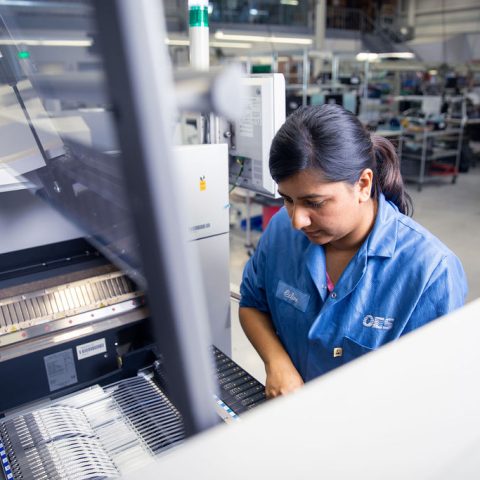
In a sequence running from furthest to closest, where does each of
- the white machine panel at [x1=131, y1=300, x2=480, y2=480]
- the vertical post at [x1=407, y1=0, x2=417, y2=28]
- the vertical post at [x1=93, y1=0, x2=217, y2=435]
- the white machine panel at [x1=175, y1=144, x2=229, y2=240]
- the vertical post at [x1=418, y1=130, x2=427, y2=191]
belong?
the vertical post at [x1=407, y1=0, x2=417, y2=28]
the vertical post at [x1=418, y1=130, x2=427, y2=191]
the white machine panel at [x1=175, y1=144, x2=229, y2=240]
the white machine panel at [x1=131, y1=300, x2=480, y2=480]
the vertical post at [x1=93, y1=0, x2=217, y2=435]

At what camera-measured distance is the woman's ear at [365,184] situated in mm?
1061

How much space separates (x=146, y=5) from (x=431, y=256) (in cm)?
92

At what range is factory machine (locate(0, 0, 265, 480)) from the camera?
0.28 meters

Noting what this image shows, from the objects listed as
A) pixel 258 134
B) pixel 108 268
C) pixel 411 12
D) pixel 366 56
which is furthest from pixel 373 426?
pixel 411 12

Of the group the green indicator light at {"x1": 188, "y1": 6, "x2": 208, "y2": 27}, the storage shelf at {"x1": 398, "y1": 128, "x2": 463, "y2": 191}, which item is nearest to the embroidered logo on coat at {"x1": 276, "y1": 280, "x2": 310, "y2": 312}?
the green indicator light at {"x1": 188, "y1": 6, "x2": 208, "y2": 27}

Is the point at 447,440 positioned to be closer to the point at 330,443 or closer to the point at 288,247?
the point at 330,443

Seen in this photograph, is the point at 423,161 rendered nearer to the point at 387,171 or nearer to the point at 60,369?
the point at 387,171

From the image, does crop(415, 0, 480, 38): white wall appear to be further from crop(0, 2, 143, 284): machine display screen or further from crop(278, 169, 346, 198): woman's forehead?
crop(0, 2, 143, 284): machine display screen

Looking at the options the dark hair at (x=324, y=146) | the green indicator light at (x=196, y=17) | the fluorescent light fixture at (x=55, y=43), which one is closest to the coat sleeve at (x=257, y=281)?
the dark hair at (x=324, y=146)

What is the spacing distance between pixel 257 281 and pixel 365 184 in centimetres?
45

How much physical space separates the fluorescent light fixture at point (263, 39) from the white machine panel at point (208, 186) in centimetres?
956

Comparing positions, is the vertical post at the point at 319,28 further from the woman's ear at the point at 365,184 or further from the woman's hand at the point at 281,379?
the woman's hand at the point at 281,379

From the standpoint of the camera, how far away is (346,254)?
1.19 m

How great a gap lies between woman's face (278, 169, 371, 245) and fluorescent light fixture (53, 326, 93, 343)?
0.59 meters
